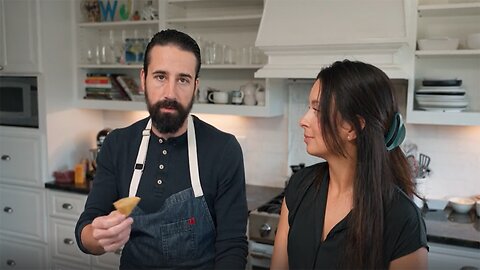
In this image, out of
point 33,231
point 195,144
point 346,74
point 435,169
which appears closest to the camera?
point 346,74

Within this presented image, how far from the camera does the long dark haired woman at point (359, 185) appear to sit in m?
1.34

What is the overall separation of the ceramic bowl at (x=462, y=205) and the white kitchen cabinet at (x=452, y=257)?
1.43ft

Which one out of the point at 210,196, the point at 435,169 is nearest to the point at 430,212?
the point at 435,169

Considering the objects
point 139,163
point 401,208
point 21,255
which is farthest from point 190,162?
point 21,255

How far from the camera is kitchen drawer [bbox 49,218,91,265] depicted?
3.31 metres

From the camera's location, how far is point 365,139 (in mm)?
1383

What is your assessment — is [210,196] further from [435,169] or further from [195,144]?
[435,169]

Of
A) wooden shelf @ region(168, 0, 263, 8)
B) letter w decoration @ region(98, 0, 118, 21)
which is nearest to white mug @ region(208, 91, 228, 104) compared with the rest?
wooden shelf @ region(168, 0, 263, 8)

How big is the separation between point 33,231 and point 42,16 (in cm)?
157

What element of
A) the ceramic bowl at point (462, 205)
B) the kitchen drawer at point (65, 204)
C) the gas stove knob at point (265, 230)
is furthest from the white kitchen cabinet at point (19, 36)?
the ceramic bowl at point (462, 205)

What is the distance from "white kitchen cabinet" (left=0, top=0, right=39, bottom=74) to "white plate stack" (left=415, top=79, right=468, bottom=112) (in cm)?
255

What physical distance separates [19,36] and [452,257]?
3.07 meters

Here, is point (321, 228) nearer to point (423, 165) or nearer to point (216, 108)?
point (423, 165)

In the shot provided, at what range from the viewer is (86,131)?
3.72m
